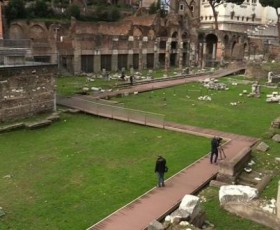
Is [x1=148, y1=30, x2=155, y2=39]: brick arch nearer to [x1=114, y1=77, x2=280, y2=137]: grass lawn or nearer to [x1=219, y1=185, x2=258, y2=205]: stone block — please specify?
[x1=114, y1=77, x2=280, y2=137]: grass lawn

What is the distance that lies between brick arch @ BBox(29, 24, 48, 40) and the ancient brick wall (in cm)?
2787

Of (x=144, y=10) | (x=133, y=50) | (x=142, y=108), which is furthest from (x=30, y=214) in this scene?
(x=144, y=10)

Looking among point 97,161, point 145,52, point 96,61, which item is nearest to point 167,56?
point 145,52

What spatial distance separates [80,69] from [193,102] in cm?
1897

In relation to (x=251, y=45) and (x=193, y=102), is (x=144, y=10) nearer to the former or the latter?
(x=251, y=45)

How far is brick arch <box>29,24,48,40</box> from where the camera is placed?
5309 cm

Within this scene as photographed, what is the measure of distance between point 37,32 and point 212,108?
32.0m

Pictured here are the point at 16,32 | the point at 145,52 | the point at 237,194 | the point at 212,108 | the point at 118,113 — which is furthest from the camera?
the point at 145,52

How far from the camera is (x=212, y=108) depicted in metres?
30.9

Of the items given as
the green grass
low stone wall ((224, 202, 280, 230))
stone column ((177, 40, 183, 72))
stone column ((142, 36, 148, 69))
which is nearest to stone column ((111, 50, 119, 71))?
stone column ((142, 36, 148, 69))

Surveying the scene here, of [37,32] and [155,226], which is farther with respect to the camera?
[37,32]

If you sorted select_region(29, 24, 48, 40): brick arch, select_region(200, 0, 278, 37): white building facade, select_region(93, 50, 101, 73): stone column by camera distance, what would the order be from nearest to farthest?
select_region(93, 50, 101, 73): stone column < select_region(29, 24, 48, 40): brick arch < select_region(200, 0, 278, 37): white building facade

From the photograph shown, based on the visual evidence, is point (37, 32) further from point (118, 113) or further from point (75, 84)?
point (118, 113)

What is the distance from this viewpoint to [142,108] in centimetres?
3003
